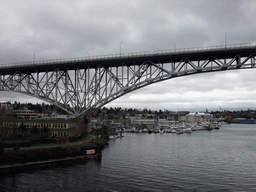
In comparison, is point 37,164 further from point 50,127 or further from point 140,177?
point 50,127

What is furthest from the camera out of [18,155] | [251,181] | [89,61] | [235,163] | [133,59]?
[89,61]

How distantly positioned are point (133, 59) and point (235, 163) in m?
25.8

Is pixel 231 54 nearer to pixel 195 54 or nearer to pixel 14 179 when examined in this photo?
pixel 195 54

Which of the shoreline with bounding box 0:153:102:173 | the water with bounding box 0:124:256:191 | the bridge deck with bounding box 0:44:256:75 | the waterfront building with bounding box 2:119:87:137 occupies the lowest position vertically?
the water with bounding box 0:124:256:191

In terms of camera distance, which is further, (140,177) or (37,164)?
(37,164)

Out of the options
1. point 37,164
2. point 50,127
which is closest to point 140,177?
point 37,164

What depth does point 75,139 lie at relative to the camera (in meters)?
53.6

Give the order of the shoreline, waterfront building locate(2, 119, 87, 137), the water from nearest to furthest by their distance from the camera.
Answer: the water < the shoreline < waterfront building locate(2, 119, 87, 137)

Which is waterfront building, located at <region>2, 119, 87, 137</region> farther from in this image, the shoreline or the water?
the water

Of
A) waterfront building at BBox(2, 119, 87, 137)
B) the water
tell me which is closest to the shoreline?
the water

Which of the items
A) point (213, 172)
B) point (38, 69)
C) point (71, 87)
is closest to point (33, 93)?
point (38, 69)

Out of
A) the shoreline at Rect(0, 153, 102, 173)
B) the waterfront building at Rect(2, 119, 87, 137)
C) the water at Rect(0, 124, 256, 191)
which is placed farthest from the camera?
the waterfront building at Rect(2, 119, 87, 137)

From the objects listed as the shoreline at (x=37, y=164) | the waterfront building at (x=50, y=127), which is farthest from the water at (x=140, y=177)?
the waterfront building at (x=50, y=127)

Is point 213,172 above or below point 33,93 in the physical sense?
below
